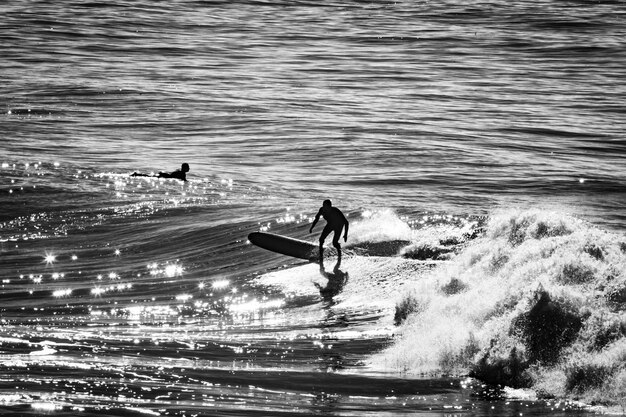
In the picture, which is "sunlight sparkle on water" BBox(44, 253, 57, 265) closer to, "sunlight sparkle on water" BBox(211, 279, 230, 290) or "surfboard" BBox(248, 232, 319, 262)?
"sunlight sparkle on water" BBox(211, 279, 230, 290)

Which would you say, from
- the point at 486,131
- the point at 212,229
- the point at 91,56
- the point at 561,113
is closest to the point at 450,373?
the point at 212,229

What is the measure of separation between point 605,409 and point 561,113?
1264 inches

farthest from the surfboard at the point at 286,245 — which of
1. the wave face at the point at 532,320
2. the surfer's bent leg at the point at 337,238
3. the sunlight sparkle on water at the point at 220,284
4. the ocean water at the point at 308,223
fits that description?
the wave face at the point at 532,320

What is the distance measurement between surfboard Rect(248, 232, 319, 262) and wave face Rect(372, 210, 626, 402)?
3.64 meters

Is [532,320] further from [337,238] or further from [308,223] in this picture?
[308,223]

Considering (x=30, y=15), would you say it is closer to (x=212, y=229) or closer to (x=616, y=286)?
(x=212, y=229)

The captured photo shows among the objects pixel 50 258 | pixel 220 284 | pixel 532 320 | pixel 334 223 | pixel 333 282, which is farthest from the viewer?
pixel 50 258

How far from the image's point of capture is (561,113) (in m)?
42.4

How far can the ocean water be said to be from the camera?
13078mm

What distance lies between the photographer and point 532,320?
46.4 feet

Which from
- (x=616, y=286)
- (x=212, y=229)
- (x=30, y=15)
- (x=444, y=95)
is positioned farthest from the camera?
(x=30, y=15)

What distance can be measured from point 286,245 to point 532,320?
27.7 ft

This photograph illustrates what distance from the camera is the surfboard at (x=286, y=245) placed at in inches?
839

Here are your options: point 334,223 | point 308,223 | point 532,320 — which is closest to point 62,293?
point 334,223
